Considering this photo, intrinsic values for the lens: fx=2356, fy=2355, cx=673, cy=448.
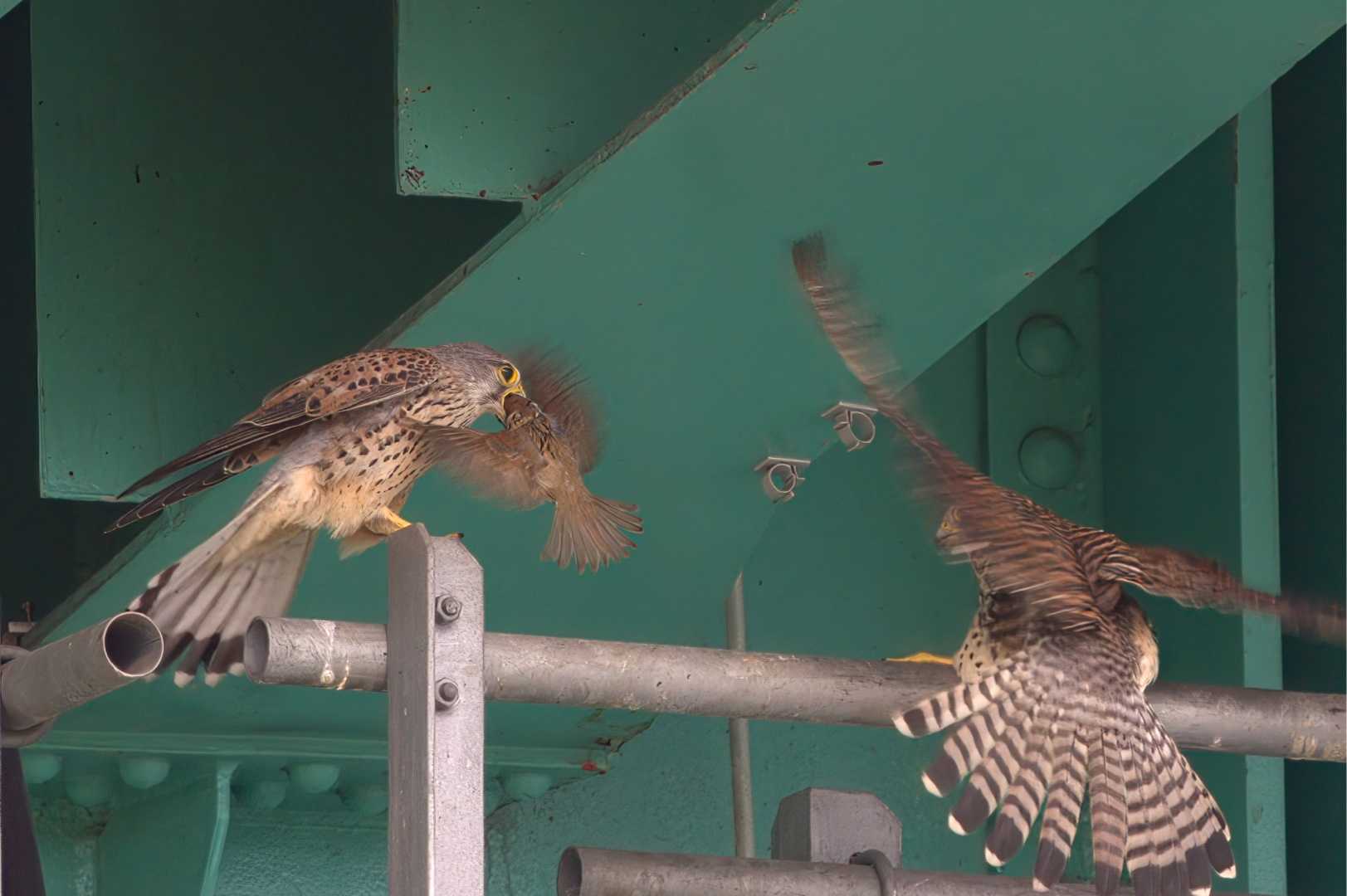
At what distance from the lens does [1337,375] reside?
492cm

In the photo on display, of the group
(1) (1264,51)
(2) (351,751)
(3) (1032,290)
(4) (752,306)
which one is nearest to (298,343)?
(2) (351,751)

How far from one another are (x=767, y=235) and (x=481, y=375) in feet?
1.72

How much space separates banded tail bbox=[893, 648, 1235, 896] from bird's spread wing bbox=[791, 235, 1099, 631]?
0.37 ft

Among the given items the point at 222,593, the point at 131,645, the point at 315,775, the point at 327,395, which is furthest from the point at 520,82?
the point at 131,645

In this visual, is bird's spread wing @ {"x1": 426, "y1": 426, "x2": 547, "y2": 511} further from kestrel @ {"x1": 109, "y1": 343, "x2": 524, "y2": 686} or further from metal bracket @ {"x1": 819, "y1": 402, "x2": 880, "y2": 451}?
metal bracket @ {"x1": 819, "y1": 402, "x2": 880, "y2": 451}

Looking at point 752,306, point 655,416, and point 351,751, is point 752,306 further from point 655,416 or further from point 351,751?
point 351,751

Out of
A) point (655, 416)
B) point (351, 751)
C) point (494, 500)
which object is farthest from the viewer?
point (351, 751)

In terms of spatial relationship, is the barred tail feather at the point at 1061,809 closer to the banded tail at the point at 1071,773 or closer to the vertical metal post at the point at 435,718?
the banded tail at the point at 1071,773

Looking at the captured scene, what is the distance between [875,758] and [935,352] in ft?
4.16

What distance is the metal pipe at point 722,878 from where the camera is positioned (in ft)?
9.69

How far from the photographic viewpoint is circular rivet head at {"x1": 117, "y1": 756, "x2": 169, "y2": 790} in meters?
4.22

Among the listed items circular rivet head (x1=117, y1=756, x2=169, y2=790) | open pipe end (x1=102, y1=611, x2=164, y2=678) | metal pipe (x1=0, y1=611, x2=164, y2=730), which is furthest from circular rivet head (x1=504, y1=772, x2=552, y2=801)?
open pipe end (x1=102, y1=611, x2=164, y2=678)

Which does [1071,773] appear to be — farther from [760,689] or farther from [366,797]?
[366,797]

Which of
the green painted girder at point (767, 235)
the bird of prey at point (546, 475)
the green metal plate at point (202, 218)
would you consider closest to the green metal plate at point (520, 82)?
the green painted girder at point (767, 235)
